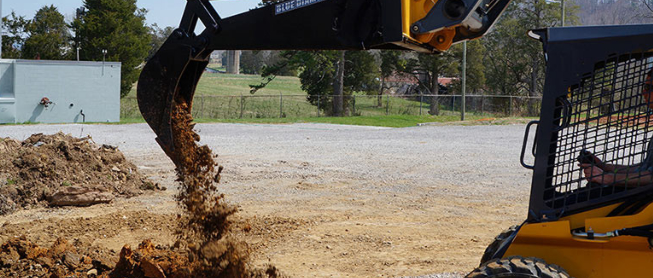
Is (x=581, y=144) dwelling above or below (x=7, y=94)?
above

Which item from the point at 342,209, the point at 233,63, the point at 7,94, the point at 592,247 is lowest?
the point at 342,209

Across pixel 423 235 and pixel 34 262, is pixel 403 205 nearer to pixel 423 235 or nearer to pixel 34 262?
pixel 423 235

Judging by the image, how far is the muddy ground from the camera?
7027 millimetres

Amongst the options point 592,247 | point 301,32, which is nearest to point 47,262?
point 301,32

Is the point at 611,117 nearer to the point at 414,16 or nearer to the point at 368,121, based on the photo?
the point at 414,16

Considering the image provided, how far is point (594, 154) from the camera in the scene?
375 cm

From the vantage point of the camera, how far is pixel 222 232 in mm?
5961

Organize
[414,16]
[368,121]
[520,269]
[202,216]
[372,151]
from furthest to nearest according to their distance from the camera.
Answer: [368,121] → [372,151] → [202,216] → [414,16] → [520,269]

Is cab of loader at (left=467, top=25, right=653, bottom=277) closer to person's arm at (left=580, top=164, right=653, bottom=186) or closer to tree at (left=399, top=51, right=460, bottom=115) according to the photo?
person's arm at (left=580, top=164, right=653, bottom=186)

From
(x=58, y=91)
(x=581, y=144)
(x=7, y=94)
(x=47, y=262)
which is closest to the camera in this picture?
(x=581, y=144)

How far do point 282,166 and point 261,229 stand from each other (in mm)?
5622

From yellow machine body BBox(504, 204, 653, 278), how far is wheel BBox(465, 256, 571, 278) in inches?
5.7

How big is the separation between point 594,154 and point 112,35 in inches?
1666

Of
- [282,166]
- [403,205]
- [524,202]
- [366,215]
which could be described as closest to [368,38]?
[366,215]
